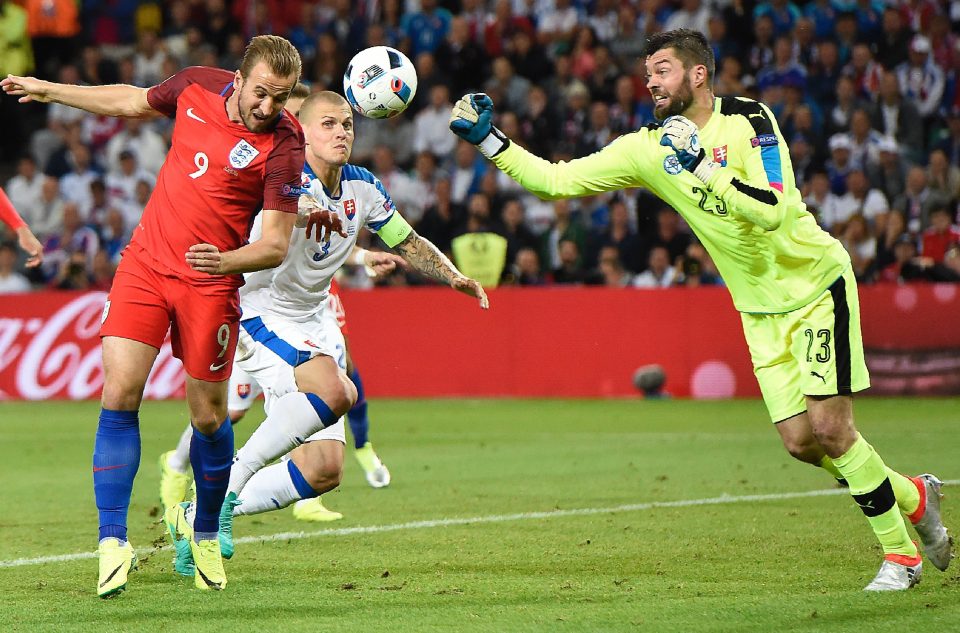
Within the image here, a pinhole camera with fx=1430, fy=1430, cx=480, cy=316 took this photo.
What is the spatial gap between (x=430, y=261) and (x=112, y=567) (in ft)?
7.99

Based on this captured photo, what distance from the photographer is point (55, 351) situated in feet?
55.9

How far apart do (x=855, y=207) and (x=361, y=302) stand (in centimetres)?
607

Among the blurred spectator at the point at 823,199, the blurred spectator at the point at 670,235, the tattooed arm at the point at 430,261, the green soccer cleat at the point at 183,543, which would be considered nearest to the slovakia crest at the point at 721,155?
the tattooed arm at the point at 430,261

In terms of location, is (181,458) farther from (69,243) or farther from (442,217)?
(69,243)

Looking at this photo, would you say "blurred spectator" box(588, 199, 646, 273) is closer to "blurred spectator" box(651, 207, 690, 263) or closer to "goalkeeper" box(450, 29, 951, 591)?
"blurred spectator" box(651, 207, 690, 263)

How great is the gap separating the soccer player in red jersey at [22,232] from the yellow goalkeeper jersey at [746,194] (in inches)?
100

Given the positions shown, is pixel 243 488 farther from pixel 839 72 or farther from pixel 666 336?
pixel 839 72

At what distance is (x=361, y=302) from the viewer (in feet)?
55.5

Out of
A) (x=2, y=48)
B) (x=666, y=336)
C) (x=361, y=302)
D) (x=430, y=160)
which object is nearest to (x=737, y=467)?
(x=666, y=336)

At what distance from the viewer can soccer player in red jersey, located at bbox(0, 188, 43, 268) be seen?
7430mm

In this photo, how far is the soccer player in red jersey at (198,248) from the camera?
5914 mm

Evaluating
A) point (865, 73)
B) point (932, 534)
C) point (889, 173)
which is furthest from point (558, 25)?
point (932, 534)

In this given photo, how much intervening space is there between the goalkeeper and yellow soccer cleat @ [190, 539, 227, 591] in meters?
2.17

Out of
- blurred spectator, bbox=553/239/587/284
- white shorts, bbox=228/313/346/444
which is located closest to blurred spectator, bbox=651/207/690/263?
blurred spectator, bbox=553/239/587/284
